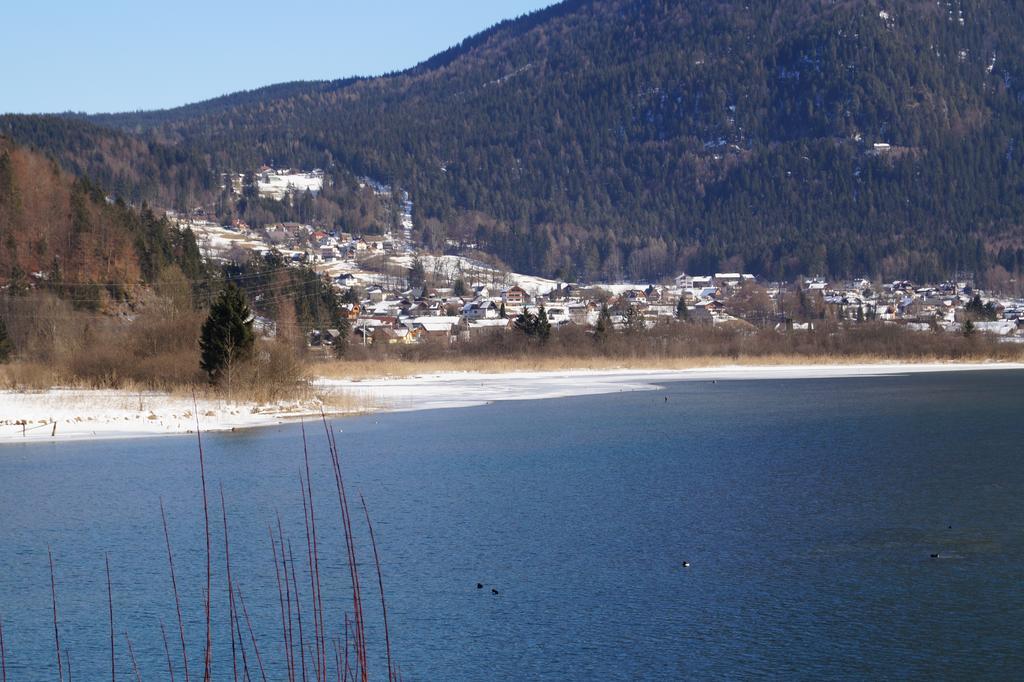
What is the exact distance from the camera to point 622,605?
16312 mm

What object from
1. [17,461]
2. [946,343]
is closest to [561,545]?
[17,461]

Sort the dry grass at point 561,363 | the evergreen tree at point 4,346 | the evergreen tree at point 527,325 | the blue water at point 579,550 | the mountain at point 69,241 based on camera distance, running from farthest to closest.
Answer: the evergreen tree at point 527,325, the mountain at point 69,241, the dry grass at point 561,363, the evergreen tree at point 4,346, the blue water at point 579,550

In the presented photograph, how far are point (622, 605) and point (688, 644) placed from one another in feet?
6.06

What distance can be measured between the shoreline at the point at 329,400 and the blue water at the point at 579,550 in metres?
3.30

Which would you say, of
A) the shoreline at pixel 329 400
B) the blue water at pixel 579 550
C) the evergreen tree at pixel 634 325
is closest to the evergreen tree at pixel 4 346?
the shoreline at pixel 329 400

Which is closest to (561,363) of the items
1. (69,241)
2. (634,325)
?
(634,325)

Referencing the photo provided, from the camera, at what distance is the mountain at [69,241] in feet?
242

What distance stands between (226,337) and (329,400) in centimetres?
498

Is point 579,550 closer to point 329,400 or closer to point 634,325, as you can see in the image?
point 329,400

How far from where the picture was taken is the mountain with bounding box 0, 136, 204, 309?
73.7 m

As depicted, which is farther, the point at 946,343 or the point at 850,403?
the point at 946,343

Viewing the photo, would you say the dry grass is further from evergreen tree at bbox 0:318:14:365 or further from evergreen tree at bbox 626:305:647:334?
evergreen tree at bbox 0:318:14:365

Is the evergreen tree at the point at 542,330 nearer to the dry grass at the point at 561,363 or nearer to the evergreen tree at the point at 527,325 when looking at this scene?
the evergreen tree at the point at 527,325

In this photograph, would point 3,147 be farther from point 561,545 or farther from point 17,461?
point 561,545
